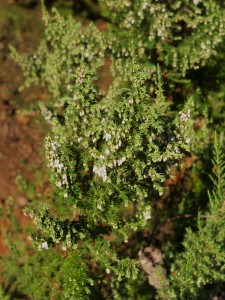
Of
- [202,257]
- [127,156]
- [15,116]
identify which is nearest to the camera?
[127,156]

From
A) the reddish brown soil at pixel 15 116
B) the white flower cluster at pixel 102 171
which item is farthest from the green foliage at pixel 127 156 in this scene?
the reddish brown soil at pixel 15 116

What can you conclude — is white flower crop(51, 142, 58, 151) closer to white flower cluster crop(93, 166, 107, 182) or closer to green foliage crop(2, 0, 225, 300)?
green foliage crop(2, 0, 225, 300)

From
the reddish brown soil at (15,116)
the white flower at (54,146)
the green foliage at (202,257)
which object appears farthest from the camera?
the reddish brown soil at (15,116)

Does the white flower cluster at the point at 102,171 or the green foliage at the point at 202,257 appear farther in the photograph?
the green foliage at the point at 202,257

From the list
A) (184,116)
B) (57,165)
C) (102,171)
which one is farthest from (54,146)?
(184,116)

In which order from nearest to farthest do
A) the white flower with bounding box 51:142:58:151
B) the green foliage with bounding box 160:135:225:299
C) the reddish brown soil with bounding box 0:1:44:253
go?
the white flower with bounding box 51:142:58:151 < the green foliage with bounding box 160:135:225:299 < the reddish brown soil with bounding box 0:1:44:253

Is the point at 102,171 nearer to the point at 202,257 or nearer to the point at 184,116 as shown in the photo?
the point at 184,116

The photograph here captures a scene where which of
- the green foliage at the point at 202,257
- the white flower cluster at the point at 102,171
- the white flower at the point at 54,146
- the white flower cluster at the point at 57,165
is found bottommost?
the green foliage at the point at 202,257

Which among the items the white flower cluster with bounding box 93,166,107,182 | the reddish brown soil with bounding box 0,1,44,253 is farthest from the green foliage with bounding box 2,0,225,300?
the reddish brown soil with bounding box 0,1,44,253

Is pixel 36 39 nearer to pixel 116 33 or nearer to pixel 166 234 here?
pixel 116 33

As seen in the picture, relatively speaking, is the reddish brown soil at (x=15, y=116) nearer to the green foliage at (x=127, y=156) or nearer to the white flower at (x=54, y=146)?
the green foliage at (x=127, y=156)

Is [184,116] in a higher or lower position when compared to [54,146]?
higher
